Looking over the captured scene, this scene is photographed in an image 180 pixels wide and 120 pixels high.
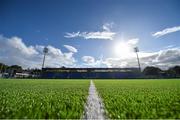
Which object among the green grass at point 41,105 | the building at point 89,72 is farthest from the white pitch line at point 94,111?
the building at point 89,72

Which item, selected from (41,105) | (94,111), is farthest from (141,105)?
(41,105)

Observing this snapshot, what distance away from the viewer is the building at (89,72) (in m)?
97.4

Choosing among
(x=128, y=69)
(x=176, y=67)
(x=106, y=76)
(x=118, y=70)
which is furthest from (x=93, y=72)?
(x=176, y=67)

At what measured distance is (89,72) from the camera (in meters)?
98.5

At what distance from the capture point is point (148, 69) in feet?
487

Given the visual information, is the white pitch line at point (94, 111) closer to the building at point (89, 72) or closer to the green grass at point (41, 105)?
the green grass at point (41, 105)

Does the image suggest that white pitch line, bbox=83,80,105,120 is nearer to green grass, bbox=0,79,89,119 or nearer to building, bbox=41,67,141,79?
green grass, bbox=0,79,89,119

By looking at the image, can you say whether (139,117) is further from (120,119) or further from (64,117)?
(64,117)

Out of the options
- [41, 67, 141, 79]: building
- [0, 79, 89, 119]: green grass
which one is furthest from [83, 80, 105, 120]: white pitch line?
[41, 67, 141, 79]: building

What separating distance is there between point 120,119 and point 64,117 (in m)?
A: 1.45

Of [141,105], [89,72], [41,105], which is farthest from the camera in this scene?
[89,72]

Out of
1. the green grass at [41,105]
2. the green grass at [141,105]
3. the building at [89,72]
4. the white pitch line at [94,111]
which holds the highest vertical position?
the building at [89,72]

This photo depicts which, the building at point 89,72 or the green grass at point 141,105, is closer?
the green grass at point 141,105

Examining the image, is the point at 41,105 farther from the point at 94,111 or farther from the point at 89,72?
the point at 89,72
